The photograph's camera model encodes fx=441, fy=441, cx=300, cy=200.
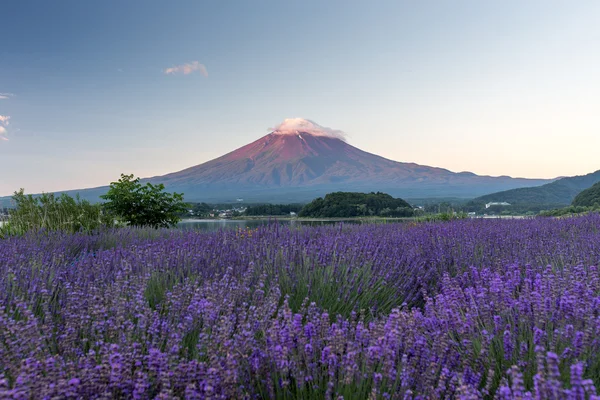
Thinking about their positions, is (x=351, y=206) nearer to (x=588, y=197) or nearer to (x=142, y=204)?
(x=588, y=197)

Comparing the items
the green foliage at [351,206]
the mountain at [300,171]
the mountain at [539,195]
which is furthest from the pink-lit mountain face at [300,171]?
the green foliage at [351,206]

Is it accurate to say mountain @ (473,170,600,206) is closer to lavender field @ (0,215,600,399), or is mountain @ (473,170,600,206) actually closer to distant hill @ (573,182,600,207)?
distant hill @ (573,182,600,207)

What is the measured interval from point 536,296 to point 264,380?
1205mm

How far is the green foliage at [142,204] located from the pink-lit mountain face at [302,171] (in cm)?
11344

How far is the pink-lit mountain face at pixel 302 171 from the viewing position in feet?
443

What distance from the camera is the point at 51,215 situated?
313 inches

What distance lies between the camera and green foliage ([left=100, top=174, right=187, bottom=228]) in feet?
31.2

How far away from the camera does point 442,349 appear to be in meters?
1.66

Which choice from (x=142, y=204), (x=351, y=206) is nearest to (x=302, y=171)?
(x=351, y=206)

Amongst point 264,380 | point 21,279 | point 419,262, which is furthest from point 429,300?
point 21,279

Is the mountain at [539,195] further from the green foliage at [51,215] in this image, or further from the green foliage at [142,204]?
the green foliage at [51,215]

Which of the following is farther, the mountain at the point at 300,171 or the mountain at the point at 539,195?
the mountain at the point at 300,171

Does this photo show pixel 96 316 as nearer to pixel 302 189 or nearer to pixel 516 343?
pixel 516 343

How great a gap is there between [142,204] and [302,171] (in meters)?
135
